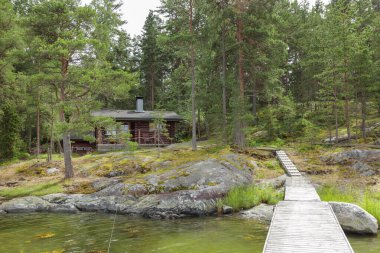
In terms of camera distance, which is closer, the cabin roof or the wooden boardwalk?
the wooden boardwalk

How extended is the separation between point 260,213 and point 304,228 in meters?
4.35

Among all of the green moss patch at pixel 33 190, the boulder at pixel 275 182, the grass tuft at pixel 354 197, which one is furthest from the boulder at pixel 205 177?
the green moss patch at pixel 33 190

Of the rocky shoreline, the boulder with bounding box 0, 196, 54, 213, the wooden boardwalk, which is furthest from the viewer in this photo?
the boulder with bounding box 0, 196, 54, 213

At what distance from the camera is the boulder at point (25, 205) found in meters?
16.1

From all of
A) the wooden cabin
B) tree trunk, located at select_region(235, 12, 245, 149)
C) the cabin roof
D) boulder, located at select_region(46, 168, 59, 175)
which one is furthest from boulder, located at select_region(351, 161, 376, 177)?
the cabin roof

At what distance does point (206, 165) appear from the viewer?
1744 cm

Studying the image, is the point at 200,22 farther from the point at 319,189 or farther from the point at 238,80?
the point at 319,189

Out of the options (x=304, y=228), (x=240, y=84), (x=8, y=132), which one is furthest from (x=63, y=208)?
(x=8, y=132)

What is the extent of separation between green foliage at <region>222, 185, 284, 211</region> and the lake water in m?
1.13

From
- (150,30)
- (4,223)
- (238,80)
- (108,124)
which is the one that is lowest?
(4,223)

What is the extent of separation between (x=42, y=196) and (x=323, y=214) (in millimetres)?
14402

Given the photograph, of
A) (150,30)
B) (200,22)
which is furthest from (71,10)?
(150,30)

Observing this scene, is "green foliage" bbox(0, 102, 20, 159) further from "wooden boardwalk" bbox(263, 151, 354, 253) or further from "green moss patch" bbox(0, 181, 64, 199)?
"wooden boardwalk" bbox(263, 151, 354, 253)

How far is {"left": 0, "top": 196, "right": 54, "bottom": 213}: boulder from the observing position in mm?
16125
